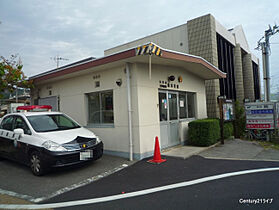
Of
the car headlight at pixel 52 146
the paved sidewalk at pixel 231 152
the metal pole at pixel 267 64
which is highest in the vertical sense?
the metal pole at pixel 267 64

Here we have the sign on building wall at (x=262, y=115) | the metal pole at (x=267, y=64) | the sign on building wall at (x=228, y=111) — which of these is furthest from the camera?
the metal pole at (x=267, y=64)

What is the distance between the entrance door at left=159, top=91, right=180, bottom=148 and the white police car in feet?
8.85

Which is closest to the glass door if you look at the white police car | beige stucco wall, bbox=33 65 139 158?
beige stucco wall, bbox=33 65 139 158

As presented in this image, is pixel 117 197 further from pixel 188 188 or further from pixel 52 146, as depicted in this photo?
pixel 52 146

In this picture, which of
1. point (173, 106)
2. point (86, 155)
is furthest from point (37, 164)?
point (173, 106)

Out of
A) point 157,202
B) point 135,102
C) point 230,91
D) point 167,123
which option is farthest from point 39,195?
point 230,91

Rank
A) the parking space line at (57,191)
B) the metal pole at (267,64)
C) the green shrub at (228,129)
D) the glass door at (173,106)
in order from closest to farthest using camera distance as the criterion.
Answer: the parking space line at (57,191)
the glass door at (173,106)
the green shrub at (228,129)
the metal pole at (267,64)

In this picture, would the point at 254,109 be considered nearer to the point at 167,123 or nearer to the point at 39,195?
the point at 167,123

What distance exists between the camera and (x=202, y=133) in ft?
25.8

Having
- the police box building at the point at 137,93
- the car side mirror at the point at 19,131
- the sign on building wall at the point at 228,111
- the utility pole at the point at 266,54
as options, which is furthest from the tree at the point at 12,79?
the utility pole at the point at 266,54

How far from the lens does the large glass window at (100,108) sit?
7.25m

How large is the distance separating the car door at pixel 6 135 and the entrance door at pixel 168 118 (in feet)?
15.8

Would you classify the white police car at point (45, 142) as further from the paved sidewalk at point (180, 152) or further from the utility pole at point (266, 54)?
the utility pole at point (266, 54)

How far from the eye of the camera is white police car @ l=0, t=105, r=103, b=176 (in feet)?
15.7
